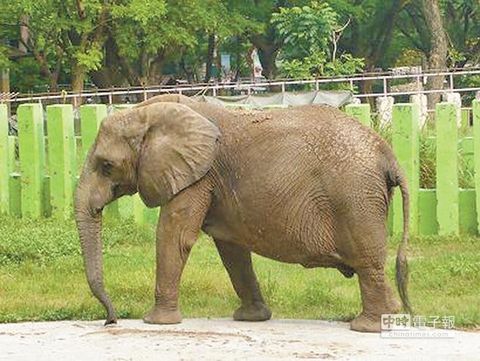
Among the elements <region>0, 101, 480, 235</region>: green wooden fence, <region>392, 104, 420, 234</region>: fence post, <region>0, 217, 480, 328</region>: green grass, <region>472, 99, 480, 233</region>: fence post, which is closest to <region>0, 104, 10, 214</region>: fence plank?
<region>0, 101, 480, 235</region>: green wooden fence

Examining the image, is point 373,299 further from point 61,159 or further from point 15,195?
point 15,195

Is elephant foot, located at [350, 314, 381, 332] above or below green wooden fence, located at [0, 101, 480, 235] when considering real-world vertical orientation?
below

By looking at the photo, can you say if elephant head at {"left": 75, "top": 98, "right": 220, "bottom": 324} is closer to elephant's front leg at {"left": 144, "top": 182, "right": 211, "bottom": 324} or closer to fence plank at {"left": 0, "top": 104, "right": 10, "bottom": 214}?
elephant's front leg at {"left": 144, "top": 182, "right": 211, "bottom": 324}

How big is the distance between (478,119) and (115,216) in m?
4.03

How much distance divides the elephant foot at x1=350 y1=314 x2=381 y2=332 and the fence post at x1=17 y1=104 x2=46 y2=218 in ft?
19.3

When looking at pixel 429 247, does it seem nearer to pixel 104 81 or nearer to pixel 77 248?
pixel 77 248

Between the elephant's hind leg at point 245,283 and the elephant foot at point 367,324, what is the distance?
775mm

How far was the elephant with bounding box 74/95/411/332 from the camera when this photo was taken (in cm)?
697

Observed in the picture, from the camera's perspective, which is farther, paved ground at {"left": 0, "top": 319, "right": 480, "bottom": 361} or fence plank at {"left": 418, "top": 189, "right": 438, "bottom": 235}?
fence plank at {"left": 418, "top": 189, "right": 438, "bottom": 235}

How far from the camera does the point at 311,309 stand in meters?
8.24

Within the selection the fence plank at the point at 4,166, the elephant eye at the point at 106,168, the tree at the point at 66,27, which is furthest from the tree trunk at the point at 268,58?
the elephant eye at the point at 106,168

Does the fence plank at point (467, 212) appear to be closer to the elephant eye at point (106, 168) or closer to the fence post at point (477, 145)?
the fence post at point (477, 145)

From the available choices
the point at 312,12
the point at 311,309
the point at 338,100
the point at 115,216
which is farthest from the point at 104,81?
the point at 311,309

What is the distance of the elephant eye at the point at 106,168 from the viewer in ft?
24.0
